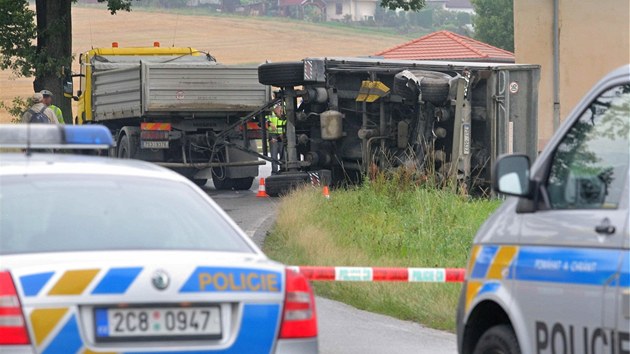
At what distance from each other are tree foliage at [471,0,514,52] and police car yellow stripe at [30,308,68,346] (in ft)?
268

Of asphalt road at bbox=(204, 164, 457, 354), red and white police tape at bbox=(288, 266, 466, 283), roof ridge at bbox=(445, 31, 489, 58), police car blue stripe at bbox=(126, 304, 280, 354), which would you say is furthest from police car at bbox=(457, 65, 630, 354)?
roof ridge at bbox=(445, 31, 489, 58)

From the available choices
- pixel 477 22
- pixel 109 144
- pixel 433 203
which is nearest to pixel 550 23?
pixel 433 203

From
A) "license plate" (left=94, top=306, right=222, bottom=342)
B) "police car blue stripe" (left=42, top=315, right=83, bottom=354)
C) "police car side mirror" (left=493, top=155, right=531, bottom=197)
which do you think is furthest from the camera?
"police car side mirror" (left=493, top=155, right=531, bottom=197)

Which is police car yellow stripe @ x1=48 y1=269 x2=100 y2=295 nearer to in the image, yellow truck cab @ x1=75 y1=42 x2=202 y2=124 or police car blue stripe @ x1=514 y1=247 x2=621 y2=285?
police car blue stripe @ x1=514 y1=247 x2=621 y2=285

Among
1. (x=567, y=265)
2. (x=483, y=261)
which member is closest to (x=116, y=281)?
(x=567, y=265)

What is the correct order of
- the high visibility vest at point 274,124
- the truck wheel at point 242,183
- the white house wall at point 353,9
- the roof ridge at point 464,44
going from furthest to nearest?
the white house wall at point 353,9, the roof ridge at point 464,44, the truck wheel at point 242,183, the high visibility vest at point 274,124

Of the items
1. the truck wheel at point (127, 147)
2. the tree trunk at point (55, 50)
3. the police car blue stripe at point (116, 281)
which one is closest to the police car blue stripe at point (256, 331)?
the police car blue stripe at point (116, 281)

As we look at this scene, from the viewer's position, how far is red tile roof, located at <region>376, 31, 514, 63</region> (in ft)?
198

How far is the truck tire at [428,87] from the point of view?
20.2 meters

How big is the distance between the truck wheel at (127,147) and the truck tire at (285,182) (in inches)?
112

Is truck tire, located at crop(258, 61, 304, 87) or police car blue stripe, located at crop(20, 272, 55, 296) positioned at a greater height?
police car blue stripe, located at crop(20, 272, 55, 296)

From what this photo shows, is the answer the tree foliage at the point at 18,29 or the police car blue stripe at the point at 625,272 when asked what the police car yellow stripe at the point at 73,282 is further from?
the tree foliage at the point at 18,29

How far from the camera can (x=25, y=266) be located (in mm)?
5316

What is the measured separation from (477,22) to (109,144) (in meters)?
83.8
